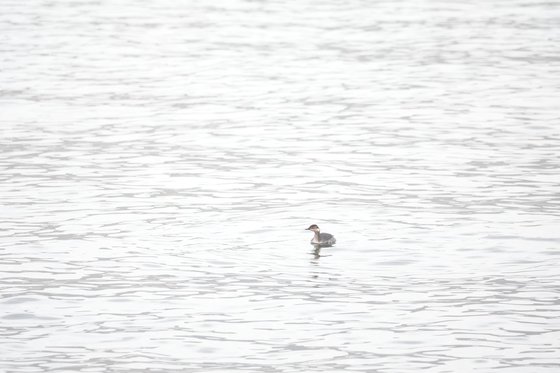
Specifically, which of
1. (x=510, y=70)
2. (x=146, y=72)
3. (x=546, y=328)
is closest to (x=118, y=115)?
(x=146, y=72)

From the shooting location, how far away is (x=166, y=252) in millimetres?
19047

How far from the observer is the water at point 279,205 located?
48.9ft

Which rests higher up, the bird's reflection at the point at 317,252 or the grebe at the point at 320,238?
the grebe at the point at 320,238

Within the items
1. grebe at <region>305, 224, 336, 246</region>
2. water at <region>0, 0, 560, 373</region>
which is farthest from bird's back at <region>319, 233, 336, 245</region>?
water at <region>0, 0, 560, 373</region>

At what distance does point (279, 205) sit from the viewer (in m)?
22.4

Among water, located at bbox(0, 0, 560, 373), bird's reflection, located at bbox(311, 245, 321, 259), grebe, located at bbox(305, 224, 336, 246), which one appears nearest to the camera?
water, located at bbox(0, 0, 560, 373)

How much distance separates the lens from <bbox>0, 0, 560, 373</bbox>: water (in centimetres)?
1491

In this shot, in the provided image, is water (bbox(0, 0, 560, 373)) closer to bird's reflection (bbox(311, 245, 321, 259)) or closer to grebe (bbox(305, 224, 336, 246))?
bird's reflection (bbox(311, 245, 321, 259))

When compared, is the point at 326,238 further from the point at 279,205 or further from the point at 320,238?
the point at 279,205

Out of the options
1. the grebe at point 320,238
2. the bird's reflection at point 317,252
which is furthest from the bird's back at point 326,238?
the bird's reflection at point 317,252

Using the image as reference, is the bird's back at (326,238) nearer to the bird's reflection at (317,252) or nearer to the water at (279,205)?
the bird's reflection at (317,252)

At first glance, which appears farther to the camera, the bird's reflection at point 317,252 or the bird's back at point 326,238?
the bird's back at point 326,238

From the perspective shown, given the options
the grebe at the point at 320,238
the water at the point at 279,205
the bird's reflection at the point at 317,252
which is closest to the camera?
the water at the point at 279,205

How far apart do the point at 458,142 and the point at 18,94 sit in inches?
582
